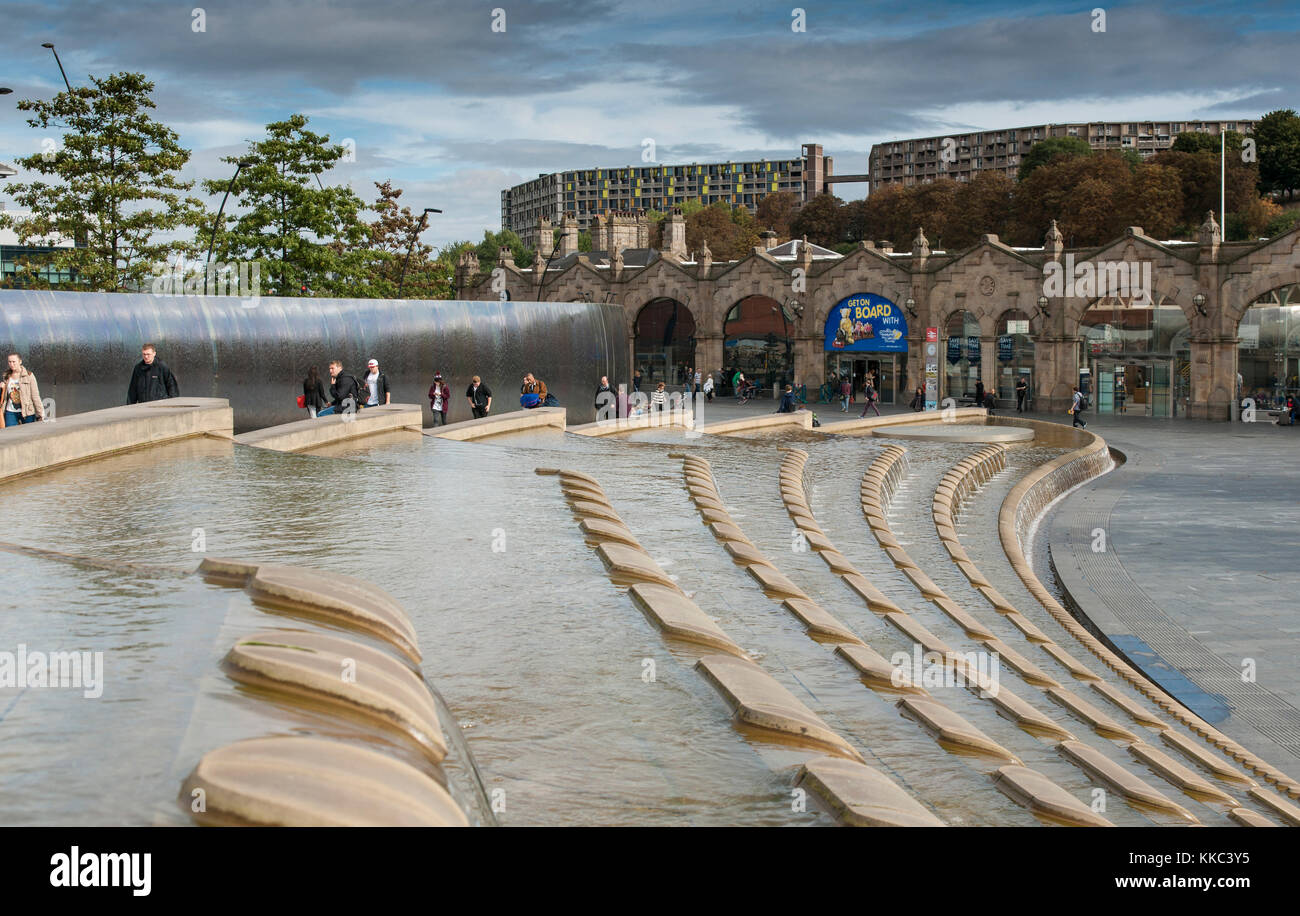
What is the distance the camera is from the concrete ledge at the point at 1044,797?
17.0 ft

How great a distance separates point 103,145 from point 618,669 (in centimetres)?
3396

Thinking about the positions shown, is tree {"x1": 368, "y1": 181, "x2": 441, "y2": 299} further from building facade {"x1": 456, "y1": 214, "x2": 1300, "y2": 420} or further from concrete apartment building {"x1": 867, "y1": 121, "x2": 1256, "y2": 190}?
concrete apartment building {"x1": 867, "y1": 121, "x2": 1256, "y2": 190}

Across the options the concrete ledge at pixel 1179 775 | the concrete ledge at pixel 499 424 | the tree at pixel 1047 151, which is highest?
the tree at pixel 1047 151

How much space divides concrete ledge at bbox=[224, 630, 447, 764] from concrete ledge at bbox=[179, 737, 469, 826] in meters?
0.52

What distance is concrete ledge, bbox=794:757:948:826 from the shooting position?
4.56 meters

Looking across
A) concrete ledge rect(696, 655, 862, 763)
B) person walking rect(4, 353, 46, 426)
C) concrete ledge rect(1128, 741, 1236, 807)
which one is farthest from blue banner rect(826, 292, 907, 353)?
concrete ledge rect(696, 655, 862, 763)

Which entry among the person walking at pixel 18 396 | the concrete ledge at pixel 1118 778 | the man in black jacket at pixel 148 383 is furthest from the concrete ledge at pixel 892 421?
the concrete ledge at pixel 1118 778

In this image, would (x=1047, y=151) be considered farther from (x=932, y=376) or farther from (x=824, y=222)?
(x=932, y=376)

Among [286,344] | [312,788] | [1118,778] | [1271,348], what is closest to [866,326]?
[1271,348]

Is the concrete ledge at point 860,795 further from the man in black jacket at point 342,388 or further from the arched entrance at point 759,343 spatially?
the arched entrance at point 759,343

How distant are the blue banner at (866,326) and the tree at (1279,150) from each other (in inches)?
2206
